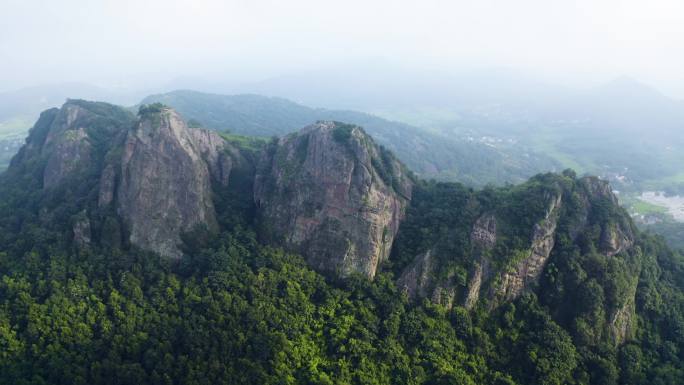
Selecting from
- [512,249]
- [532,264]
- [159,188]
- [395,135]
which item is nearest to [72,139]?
[159,188]

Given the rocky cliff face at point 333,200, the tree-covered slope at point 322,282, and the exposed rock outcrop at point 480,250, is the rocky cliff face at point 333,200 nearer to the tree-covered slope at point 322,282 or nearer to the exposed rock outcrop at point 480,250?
the tree-covered slope at point 322,282

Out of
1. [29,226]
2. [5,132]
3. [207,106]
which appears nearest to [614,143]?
[207,106]

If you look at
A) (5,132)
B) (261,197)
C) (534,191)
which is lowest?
(5,132)

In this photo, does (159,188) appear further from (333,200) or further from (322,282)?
(322,282)

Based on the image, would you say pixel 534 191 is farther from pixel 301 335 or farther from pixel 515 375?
pixel 301 335

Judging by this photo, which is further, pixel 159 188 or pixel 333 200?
pixel 333 200

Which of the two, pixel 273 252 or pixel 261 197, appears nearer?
pixel 273 252

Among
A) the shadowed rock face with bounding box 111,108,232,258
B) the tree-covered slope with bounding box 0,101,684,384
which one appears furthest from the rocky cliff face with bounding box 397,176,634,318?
the shadowed rock face with bounding box 111,108,232,258
